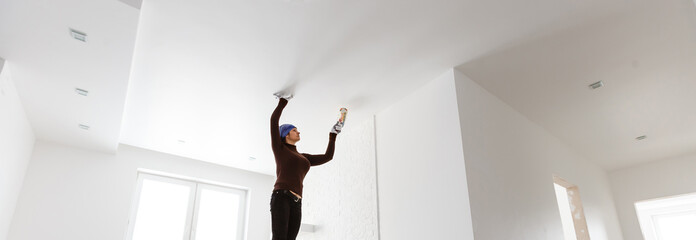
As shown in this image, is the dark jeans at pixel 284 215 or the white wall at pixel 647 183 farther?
the white wall at pixel 647 183

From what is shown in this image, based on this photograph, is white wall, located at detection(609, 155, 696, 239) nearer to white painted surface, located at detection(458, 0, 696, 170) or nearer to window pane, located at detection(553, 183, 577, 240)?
white painted surface, located at detection(458, 0, 696, 170)

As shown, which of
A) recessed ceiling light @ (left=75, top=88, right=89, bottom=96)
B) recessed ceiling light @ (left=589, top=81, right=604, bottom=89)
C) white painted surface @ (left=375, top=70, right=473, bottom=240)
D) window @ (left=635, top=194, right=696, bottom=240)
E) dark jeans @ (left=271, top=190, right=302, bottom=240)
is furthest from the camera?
window @ (left=635, top=194, right=696, bottom=240)

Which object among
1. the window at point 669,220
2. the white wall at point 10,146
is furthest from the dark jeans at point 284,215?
the window at point 669,220

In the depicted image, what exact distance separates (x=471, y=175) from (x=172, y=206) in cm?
372

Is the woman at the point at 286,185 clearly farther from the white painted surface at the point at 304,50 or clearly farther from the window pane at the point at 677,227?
the window pane at the point at 677,227

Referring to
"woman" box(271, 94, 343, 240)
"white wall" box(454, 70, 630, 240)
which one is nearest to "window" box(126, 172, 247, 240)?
"woman" box(271, 94, 343, 240)

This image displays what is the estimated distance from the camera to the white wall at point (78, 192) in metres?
4.11

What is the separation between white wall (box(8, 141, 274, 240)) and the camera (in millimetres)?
4109

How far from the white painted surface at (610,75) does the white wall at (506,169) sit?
0.16 metres

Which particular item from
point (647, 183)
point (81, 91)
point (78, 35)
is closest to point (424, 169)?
point (78, 35)

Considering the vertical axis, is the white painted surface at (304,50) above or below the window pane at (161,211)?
above

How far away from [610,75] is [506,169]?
117 centimetres

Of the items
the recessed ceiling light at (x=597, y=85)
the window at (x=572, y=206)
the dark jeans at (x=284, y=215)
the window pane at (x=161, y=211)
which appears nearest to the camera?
the dark jeans at (x=284, y=215)

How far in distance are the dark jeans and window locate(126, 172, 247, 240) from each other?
2.95 m
